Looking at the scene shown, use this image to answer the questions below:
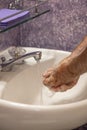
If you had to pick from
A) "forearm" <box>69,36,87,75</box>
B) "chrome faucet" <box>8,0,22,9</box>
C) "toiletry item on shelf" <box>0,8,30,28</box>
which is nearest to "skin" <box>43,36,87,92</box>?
"forearm" <box>69,36,87,75</box>

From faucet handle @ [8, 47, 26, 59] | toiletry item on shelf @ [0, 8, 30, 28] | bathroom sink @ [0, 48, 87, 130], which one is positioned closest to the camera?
bathroom sink @ [0, 48, 87, 130]

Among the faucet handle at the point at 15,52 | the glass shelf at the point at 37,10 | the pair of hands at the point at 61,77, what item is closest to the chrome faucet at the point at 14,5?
the glass shelf at the point at 37,10

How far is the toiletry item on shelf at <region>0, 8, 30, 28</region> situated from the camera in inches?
36.5

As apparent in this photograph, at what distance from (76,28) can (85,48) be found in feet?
1.70

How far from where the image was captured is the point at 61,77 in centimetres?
83

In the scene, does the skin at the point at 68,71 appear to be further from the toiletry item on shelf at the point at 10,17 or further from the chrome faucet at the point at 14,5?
the chrome faucet at the point at 14,5

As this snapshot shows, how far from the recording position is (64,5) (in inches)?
50.9

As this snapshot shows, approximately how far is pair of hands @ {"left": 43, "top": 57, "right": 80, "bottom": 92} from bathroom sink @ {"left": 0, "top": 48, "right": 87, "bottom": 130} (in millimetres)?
68

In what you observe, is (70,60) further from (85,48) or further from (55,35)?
(55,35)

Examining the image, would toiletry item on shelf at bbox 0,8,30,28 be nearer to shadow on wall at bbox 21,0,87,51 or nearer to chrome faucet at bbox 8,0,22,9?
chrome faucet at bbox 8,0,22,9

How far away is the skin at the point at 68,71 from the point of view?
80 cm

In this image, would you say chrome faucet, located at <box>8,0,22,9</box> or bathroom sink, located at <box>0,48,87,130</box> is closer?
bathroom sink, located at <box>0,48,87,130</box>

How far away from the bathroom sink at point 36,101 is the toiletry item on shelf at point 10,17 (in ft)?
0.67

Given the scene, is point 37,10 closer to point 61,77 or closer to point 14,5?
point 14,5
